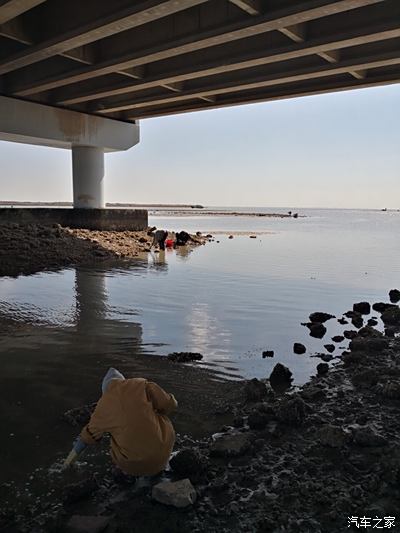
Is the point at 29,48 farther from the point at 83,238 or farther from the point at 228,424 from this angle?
the point at 228,424

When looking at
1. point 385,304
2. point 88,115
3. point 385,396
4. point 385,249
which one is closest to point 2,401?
point 385,396

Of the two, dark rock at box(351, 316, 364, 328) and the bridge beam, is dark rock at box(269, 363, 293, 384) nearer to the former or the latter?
dark rock at box(351, 316, 364, 328)

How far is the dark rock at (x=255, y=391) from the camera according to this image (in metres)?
5.55

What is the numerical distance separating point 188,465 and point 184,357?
10.2 feet

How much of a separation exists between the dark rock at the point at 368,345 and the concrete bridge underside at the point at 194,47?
7.71m

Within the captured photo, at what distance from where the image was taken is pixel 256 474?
4047mm

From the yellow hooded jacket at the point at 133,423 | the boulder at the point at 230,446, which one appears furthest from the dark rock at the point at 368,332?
the yellow hooded jacket at the point at 133,423

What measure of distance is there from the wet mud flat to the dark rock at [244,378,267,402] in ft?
0.04

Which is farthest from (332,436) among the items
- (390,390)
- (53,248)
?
(53,248)

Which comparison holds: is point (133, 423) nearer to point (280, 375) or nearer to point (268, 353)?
point (280, 375)

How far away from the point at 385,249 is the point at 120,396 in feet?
87.6

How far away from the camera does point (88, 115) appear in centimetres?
2661

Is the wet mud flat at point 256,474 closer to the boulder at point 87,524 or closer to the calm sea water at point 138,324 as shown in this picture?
the boulder at point 87,524

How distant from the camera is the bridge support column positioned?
2775cm
